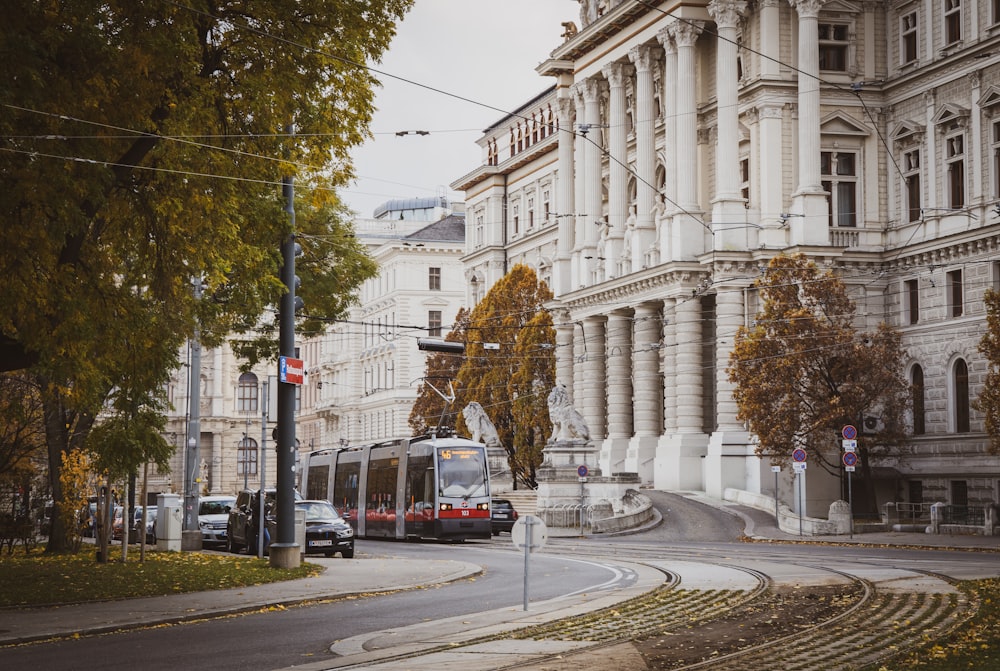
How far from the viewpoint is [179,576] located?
26.3 meters

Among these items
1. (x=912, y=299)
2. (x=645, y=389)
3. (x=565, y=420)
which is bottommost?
(x=565, y=420)

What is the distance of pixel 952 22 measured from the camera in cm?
5566

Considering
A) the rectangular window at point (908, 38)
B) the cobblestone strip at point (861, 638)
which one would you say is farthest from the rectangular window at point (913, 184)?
the cobblestone strip at point (861, 638)

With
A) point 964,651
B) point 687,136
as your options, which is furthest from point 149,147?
point 687,136

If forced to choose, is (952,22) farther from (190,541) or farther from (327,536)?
(190,541)

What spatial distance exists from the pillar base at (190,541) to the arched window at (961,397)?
28.1 meters

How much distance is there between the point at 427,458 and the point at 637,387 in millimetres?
21411

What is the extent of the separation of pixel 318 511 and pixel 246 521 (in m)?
3.81

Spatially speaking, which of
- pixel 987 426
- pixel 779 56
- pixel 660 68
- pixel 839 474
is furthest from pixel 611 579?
pixel 660 68

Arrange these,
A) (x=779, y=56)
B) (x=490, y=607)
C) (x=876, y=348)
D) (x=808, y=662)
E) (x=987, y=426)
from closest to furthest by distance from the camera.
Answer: (x=808, y=662) → (x=490, y=607) → (x=987, y=426) → (x=876, y=348) → (x=779, y=56)

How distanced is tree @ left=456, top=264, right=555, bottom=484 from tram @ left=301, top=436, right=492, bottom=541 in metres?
19.4

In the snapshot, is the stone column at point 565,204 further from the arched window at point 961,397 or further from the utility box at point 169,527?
the utility box at point 169,527

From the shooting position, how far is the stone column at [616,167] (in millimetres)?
69312

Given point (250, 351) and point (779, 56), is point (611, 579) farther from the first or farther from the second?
point (779, 56)
